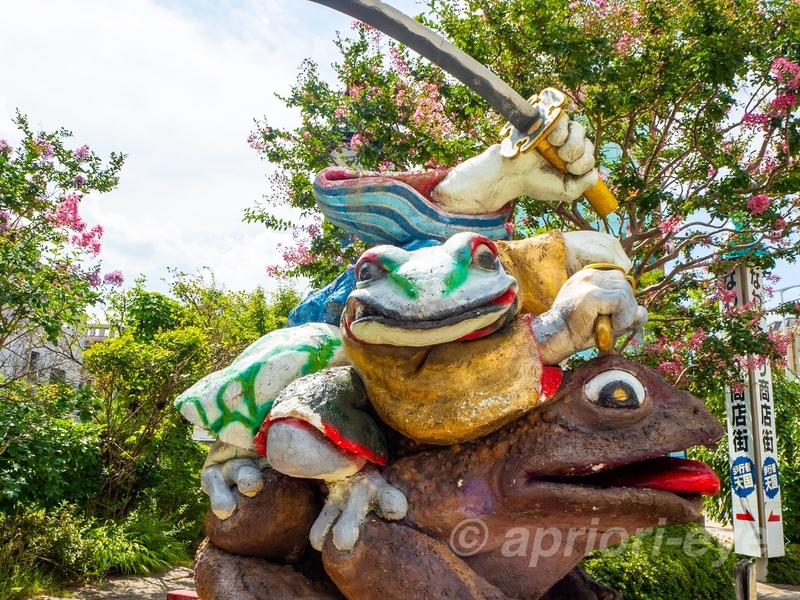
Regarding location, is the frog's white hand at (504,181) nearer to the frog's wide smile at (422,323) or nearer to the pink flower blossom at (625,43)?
the frog's wide smile at (422,323)

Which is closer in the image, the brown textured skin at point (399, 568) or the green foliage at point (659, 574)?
the brown textured skin at point (399, 568)

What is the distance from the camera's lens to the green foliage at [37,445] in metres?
5.82

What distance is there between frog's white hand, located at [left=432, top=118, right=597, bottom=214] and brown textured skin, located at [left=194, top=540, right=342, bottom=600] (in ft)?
4.52

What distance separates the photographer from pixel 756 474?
731 centimetres

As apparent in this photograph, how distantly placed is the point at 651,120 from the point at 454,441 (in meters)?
5.36

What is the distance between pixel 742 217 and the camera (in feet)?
19.1

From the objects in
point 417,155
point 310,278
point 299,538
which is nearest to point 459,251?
point 299,538

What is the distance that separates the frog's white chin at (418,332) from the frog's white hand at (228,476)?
67 centimetres

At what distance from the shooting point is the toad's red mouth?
6.57 feet

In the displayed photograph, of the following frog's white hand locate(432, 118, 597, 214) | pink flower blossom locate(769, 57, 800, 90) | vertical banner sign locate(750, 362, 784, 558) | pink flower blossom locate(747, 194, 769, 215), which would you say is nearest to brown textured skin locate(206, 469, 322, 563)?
frog's white hand locate(432, 118, 597, 214)

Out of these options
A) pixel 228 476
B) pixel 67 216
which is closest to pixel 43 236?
pixel 67 216

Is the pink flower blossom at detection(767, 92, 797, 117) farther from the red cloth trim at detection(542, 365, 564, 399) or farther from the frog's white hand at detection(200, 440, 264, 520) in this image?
the frog's white hand at detection(200, 440, 264, 520)

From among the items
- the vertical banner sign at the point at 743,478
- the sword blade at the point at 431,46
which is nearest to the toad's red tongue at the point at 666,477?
the sword blade at the point at 431,46

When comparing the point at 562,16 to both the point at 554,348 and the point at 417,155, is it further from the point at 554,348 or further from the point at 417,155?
the point at 554,348
